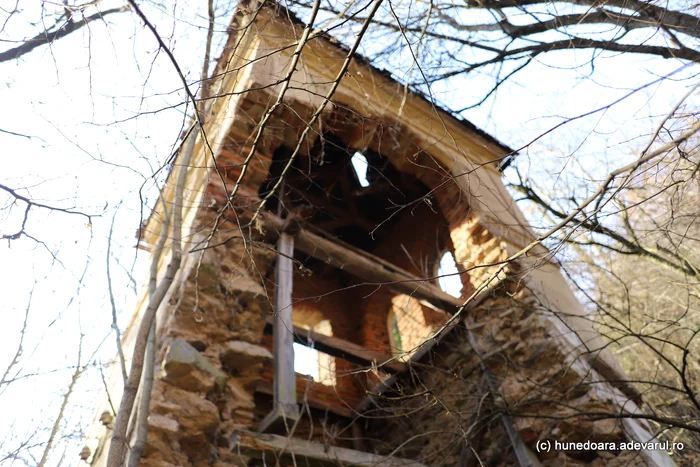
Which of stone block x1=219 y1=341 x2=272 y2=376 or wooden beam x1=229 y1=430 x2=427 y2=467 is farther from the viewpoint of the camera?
stone block x1=219 y1=341 x2=272 y2=376

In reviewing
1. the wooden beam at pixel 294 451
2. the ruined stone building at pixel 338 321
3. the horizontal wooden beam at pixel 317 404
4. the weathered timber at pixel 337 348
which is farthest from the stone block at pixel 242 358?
the horizontal wooden beam at pixel 317 404

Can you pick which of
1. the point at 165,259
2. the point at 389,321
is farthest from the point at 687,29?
the point at 389,321

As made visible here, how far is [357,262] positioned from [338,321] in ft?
9.13

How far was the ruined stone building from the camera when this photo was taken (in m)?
2.95

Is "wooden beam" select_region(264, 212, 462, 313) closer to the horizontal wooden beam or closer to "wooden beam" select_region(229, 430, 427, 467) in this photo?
the horizontal wooden beam

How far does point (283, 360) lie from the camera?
339cm

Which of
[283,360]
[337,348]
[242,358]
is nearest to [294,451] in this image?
[283,360]

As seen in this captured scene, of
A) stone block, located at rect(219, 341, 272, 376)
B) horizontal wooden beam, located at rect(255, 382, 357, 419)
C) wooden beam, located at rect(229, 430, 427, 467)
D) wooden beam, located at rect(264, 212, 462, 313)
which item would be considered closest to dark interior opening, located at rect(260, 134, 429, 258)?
wooden beam, located at rect(264, 212, 462, 313)

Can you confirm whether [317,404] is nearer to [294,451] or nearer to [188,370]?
[294,451]

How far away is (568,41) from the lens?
355 cm

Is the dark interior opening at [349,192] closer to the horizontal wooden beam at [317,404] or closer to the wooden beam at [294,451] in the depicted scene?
the horizontal wooden beam at [317,404]

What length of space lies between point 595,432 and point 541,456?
1.42ft

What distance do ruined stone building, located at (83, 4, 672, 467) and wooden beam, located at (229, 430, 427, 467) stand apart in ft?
0.04

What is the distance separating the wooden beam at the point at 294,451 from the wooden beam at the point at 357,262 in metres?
1.45
